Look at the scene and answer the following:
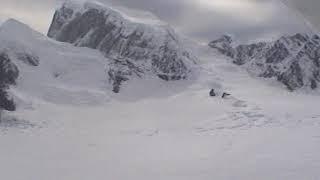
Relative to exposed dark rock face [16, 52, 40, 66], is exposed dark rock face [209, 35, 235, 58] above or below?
above

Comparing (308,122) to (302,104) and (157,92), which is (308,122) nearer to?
(302,104)

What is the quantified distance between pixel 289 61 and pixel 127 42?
3388 centimetres

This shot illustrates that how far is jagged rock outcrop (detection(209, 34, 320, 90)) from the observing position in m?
115

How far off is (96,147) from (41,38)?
5751 centimetres

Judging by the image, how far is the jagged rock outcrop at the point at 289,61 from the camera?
379ft

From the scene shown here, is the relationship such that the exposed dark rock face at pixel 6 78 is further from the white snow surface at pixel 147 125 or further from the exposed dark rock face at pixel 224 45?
the exposed dark rock face at pixel 224 45

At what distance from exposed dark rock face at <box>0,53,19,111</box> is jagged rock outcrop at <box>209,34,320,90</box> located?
5245 centimetres

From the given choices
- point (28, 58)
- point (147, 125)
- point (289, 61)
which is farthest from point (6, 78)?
point (289, 61)

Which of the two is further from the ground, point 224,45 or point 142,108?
point 224,45

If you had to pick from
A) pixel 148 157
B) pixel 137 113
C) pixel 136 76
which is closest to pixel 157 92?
pixel 136 76

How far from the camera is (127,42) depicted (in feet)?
396

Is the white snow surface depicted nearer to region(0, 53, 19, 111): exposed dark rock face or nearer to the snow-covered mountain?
the snow-covered mountain

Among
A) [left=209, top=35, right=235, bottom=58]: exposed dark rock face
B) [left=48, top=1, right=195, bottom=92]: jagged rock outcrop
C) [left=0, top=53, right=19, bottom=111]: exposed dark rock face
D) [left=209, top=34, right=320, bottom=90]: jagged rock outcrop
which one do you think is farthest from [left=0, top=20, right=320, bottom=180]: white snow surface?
[left=209, top=35, right=235, bottom=58]: exposed dark rock face

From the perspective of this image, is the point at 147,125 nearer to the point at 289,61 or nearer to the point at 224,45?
the point at 289,61
